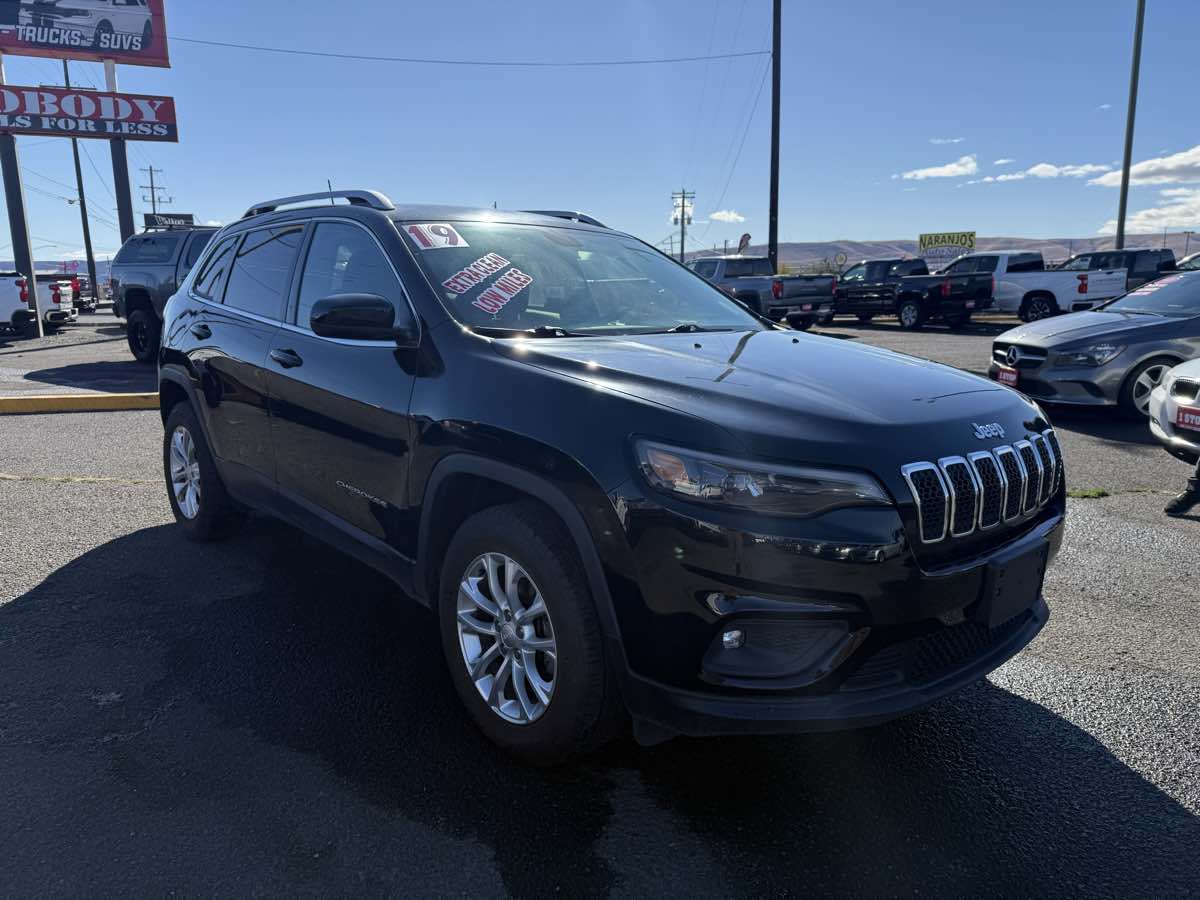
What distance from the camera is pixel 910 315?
21.9 m

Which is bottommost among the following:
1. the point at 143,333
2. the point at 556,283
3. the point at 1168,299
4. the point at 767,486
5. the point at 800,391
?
the point at 143,333

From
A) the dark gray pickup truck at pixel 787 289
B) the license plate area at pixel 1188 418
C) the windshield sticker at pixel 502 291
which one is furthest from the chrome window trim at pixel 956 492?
the dark gray pickup truck at pixel 787 289

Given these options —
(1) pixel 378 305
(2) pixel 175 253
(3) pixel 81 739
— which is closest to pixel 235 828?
(3) pixel 81 739

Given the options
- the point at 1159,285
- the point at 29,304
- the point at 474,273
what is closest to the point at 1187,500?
the point at 474,273

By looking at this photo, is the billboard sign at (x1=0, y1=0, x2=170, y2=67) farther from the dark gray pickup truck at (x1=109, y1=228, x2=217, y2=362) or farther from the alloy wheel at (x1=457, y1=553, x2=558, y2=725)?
the alloy wheel at (x1=457, y1=553, x2=558, y2=725)

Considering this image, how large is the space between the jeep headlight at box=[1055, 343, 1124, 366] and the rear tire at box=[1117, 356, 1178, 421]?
9.6 inches

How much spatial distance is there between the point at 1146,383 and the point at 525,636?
25.4 feet

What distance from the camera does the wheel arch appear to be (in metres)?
2.36

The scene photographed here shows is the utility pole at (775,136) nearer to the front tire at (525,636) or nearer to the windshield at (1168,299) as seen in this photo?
the windshield at (1168,299)

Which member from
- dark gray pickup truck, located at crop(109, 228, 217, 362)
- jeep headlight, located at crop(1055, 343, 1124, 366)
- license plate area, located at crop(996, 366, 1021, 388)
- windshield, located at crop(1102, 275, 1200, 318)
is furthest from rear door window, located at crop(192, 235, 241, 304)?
dark gray pickup truck, located at crop(109, 228, 217, 362)

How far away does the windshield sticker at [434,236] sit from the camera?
3.33 meters

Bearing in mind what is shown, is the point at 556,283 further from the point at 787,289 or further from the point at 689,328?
the point at 787,289

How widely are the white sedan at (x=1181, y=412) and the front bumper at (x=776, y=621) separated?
4.20 m

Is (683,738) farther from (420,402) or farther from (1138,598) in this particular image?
(1138,598)
